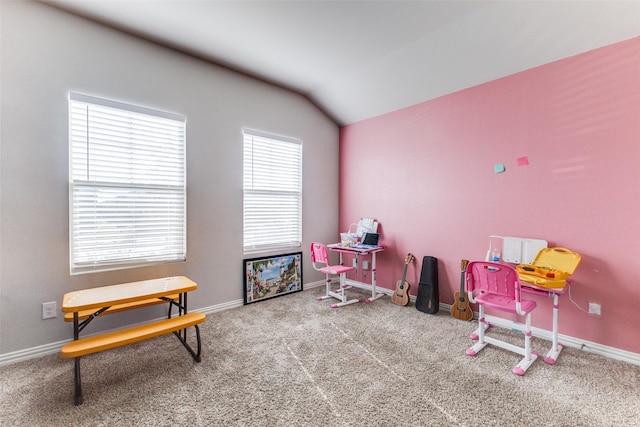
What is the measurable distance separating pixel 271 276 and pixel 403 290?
178cm

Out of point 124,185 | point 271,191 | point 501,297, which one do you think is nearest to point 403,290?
point 501,297

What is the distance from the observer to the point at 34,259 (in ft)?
7.72

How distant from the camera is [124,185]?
2.74 metres

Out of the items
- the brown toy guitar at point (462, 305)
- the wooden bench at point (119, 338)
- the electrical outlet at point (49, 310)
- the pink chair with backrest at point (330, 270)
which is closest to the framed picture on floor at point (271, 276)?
the pink chair with backrest at point (330, 270)

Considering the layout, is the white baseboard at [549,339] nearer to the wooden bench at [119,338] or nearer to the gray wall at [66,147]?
the gray wall at [66,147]

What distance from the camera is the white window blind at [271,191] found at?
145 inches

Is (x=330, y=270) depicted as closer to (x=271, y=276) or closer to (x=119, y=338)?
(x=271, y=276)

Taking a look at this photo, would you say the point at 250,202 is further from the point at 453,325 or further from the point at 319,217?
the point at 453,325

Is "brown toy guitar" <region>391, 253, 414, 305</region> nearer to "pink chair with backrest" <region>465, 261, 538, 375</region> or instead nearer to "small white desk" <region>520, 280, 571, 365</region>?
"pink chair with backrest" <region>465, 261, 538, 375</region>

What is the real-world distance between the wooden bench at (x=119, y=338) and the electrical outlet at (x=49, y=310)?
0.61 meters

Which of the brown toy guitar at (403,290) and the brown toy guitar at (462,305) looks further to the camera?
the brown toy guitar at (403,290)

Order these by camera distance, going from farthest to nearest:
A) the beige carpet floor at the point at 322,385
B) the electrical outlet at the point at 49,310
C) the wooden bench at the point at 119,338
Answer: the electrical outlet at the point at 49,310, the wooden bench at the point at 119,338, the beige carpet floor at the point at 322,385

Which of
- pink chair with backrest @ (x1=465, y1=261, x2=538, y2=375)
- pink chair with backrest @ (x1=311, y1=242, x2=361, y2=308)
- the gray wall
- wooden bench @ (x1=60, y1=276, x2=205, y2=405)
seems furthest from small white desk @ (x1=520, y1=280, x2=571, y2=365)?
the gray wall

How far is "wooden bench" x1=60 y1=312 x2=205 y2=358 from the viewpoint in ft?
5.95
